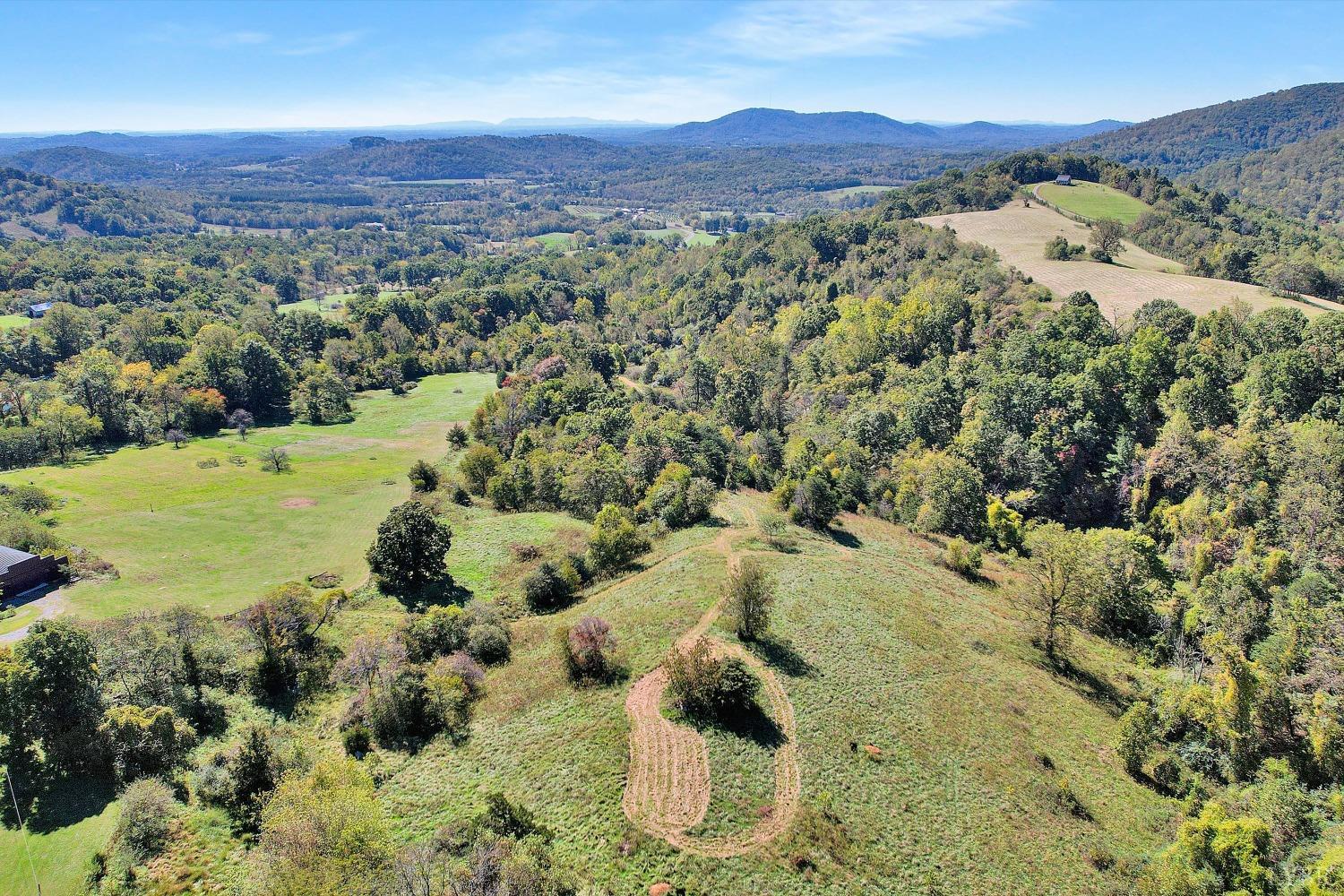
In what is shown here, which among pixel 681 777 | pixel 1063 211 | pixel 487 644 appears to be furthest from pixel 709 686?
pixel 1063 211

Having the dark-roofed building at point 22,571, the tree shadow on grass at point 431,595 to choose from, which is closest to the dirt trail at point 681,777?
the tree shadow on grass at point 431,595

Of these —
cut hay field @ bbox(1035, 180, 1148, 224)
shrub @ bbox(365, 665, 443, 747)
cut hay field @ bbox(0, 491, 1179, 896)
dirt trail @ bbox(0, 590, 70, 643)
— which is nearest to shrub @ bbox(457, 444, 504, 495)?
cut hay field @ bbox(0, 491, 1179, 896)

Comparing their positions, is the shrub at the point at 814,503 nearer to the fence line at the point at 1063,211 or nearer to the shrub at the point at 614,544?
the shrub at the point at 614,544

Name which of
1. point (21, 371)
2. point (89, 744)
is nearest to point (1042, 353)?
point (89, 744)

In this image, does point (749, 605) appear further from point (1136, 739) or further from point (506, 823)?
point (1136, 739)

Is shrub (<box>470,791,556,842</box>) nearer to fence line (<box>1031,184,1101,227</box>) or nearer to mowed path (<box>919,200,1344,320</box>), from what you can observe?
mowed path (<box>919,200,1344,320</box>)

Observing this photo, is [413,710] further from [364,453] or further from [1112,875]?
[364,453]
